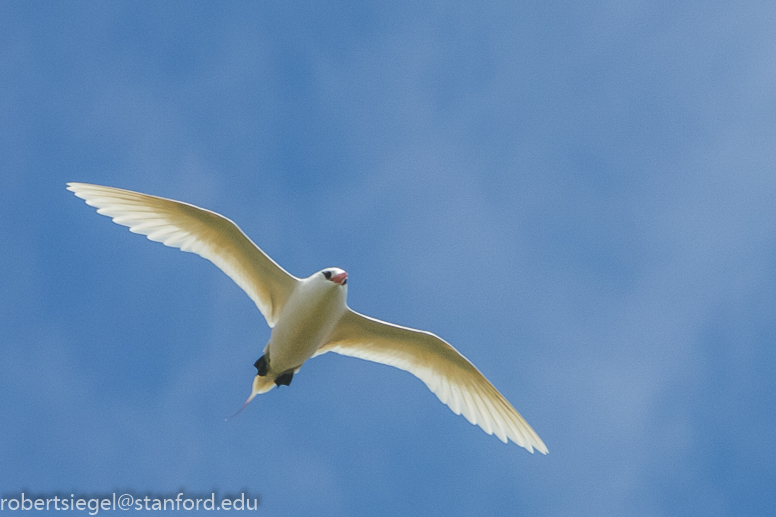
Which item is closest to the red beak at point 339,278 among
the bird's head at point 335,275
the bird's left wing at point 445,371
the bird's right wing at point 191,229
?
the bird's head at point 335,275

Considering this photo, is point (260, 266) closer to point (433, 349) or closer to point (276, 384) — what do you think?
point (276, 384)

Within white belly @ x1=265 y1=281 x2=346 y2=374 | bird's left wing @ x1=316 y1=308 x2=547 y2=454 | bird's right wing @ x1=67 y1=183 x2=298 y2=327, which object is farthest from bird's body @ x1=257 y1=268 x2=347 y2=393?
bird's left wing @ x1=316 y1=308 x2=547 y2=454

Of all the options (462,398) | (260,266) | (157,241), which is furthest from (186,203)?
(462,398)

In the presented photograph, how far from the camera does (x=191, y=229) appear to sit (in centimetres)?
1531

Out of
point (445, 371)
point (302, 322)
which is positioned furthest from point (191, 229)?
point (445, 371)

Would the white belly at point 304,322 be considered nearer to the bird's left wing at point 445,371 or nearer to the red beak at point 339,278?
the red beak at point 339,278

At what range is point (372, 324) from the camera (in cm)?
1580

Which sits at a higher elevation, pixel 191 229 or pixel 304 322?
Result: pixel 191 229

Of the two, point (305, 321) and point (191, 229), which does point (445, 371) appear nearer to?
point (305, 321)

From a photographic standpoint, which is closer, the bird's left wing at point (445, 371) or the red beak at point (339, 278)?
the red beak at point (339, 278)

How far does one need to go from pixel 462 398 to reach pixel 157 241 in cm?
772

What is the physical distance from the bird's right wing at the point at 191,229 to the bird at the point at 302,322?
0.07ft

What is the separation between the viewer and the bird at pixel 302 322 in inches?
584

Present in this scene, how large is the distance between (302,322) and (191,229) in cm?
320
